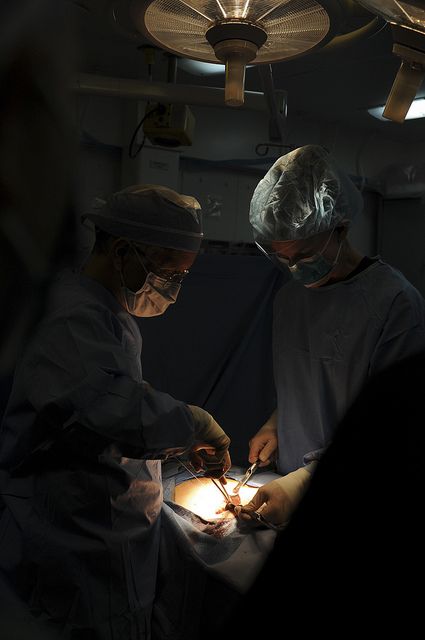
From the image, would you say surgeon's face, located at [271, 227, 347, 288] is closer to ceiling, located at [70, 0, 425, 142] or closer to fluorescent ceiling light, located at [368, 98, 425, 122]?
ceiling, located at [70, 0, 425, 142]

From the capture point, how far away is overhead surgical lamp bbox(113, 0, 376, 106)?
131 centimetres

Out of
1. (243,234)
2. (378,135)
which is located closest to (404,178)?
(378,135)

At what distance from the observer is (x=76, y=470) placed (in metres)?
1.52

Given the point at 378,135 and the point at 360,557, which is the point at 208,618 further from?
the point at 378,135

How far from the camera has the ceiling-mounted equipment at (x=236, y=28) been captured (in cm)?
132

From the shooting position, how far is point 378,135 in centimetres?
515

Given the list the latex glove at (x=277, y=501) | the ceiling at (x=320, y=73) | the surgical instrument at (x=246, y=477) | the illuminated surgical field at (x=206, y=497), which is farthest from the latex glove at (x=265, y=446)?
the ceiling at (x=320, y=73)

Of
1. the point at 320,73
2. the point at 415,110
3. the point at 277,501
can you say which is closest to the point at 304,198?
the point at 277,501

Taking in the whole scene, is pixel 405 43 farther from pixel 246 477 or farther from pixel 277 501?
pixel 246 477

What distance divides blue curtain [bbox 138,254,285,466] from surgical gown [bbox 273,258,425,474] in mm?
686

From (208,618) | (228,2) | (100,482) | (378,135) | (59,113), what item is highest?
(378,135)

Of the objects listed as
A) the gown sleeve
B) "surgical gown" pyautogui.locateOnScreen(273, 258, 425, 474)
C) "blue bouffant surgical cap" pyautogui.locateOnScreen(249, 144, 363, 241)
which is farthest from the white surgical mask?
"surgical gown" pyautogui.locateOnScreen(273, 258, 425, 474)

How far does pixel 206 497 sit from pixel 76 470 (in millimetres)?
635

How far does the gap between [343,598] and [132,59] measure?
3790 millimetres
